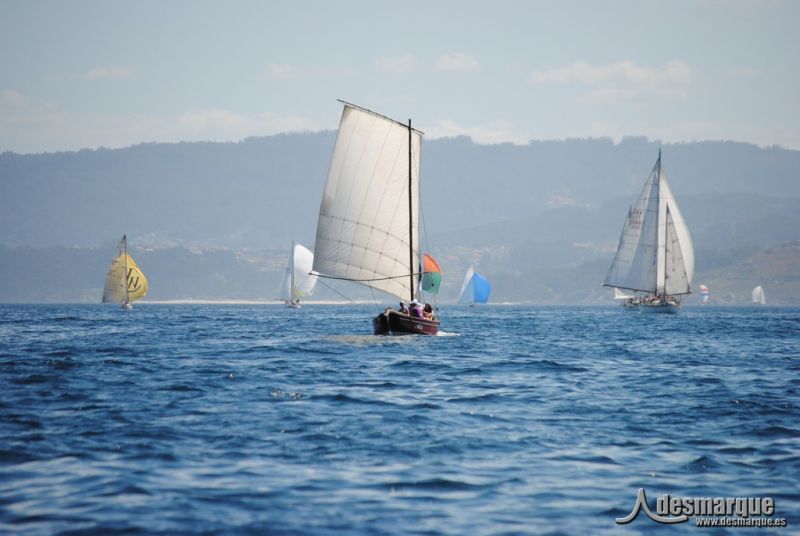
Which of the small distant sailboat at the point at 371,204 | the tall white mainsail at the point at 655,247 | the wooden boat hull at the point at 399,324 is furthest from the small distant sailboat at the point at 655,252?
the small distant sailboat at the point at 371,204

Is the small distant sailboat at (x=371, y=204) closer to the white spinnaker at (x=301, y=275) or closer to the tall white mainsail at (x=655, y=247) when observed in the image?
the tall white mainsail at (x=655, y=247)

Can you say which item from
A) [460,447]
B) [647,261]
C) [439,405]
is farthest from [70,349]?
[647,261]

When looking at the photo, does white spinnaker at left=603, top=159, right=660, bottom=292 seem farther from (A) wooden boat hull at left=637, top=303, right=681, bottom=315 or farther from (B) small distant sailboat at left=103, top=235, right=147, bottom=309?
(B) small distant sailboat at left=103, top=235, right=147, bottom=309

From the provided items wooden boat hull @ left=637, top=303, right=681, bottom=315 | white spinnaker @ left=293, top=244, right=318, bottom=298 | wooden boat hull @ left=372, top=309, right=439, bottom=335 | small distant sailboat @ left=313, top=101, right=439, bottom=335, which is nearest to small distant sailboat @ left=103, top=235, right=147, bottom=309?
white spinnaker @ left=293, top=244, right=318, bottom=298

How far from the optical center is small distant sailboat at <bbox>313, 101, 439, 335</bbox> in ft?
154

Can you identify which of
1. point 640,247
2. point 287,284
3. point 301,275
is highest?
point 640,247

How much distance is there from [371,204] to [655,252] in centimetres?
7357

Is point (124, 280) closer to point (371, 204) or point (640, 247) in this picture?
point (640, 247)

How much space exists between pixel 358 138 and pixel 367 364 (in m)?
14.4

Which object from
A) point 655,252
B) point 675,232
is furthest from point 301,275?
point 675,232

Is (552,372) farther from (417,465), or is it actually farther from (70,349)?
(70,349)

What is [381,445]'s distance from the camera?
18.6 metres

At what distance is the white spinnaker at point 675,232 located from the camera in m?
110

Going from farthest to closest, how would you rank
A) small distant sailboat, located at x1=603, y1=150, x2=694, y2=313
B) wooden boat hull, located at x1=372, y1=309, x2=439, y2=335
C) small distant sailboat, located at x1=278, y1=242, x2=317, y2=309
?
small distant sailboat, located at x1=278, y1=242, x2=317, y2=309 → small distant sailboat, located at x1=603, y1=150, x2=694, y2=313 → wooden boat hull, located at x1=372, y1=309, x2=439, y2=335
